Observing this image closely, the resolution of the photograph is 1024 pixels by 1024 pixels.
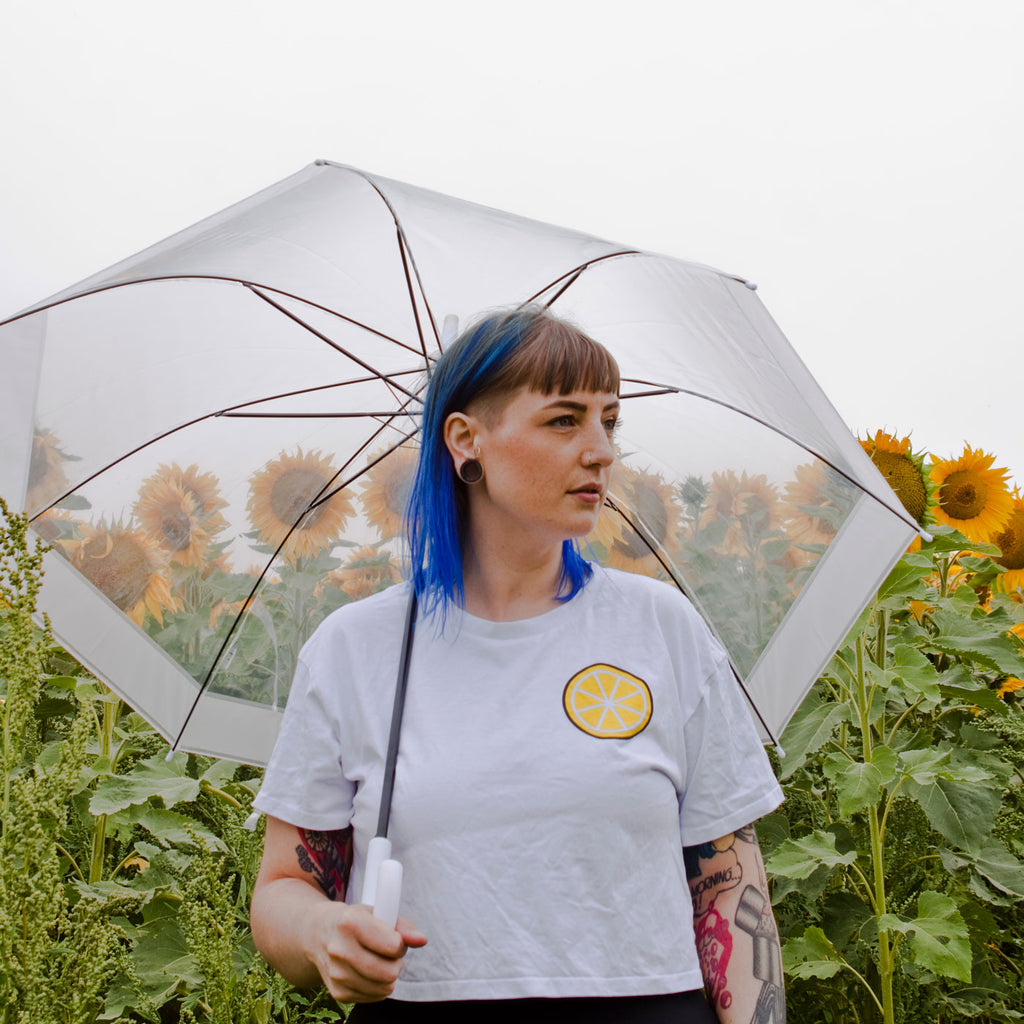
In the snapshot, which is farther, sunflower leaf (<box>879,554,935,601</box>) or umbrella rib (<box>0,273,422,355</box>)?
sunflower leaf (<box>879,554,935,601</box>)

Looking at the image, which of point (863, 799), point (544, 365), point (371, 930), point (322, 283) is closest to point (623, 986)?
point (371, 930)

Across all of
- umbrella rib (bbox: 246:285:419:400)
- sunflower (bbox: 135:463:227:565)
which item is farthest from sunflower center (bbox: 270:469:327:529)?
umbrella rib (bbox: 246:285:419:400)

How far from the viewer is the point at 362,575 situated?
2.13 m

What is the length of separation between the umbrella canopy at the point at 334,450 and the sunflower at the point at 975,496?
8.47ft

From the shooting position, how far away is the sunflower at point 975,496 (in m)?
4.30

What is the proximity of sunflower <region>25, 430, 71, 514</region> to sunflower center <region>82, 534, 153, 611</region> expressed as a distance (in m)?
0.12

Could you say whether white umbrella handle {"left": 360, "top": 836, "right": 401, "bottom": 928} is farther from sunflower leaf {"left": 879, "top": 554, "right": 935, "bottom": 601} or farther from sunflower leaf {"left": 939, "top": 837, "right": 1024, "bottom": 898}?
sunflower leaf {"left": 939, "top": 837, "right": 1024, "bottom": 898}

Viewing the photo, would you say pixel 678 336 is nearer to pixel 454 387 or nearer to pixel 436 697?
pixel 454 387

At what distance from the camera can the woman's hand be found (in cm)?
111

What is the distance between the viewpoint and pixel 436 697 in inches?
57.8

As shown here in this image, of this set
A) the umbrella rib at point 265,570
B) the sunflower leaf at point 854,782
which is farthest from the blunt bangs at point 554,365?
the sunflower leaf at point 854,782

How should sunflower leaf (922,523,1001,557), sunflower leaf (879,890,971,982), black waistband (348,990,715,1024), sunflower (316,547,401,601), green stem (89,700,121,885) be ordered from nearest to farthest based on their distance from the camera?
black waistband (348,990,715,1024), sunflower (316,547,401,601), sunflower leaf (879,890,971,982), green stem (89,700,121,885), sunflower leaf (922,523,1001,557)

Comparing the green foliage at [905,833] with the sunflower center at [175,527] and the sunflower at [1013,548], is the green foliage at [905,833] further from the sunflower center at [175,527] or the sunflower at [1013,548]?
the sunflower center at [175,527]

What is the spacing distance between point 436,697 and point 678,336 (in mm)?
832
